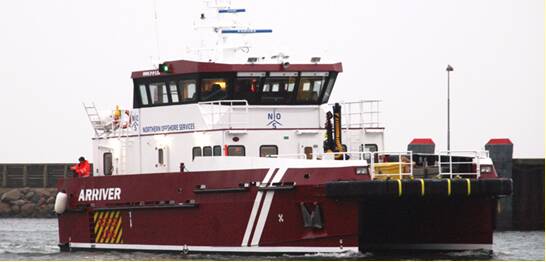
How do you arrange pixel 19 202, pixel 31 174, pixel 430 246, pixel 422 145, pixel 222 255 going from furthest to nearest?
pixel 31 174 < pixel 19 202 < pixel 422 145 < pixel 430 246 < pixel 222 255

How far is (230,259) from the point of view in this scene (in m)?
29.8

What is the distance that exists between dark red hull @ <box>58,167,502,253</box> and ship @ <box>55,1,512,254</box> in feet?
0.08

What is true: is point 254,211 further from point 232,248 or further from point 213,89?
point 213,89

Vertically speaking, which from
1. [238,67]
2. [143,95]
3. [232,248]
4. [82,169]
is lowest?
[232,248]

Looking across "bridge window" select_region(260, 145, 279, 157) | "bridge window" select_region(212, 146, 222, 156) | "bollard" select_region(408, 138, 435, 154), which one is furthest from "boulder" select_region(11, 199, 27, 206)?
"bridge window" select_region(260, 145, 279, 157)

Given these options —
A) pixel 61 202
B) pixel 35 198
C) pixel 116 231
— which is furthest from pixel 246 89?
pixel 35 198

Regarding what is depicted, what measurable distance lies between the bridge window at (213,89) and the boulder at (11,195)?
27.5 m

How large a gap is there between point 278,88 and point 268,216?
402 cm

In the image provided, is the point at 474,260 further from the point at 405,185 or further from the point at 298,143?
the point at 298,143

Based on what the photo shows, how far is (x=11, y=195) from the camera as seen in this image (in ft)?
193

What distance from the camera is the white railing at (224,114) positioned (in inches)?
1266

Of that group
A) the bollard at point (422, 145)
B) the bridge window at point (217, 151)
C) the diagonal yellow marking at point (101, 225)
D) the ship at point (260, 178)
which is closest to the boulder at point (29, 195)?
the bollard at point (422, 145)

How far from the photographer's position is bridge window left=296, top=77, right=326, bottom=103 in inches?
1297

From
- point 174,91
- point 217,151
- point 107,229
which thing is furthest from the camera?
point 107,229
